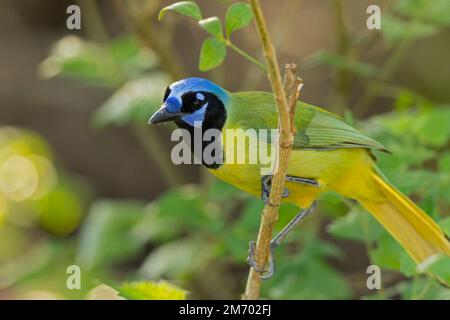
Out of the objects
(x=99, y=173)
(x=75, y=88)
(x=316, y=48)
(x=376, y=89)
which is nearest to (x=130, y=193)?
(x=99, y=173)

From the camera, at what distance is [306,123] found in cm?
262

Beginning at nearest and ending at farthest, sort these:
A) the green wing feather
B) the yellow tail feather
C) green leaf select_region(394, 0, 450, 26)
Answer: the green wing feather, the yellow tail feather, green leaf select_region(394, 0, 450, 26)

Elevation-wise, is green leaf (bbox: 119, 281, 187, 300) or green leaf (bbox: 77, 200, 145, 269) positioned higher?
green leaf (bbox: 77, 200, 145, 269)

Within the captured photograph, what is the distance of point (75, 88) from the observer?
639 centimetres

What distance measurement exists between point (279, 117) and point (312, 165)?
66 centimetres

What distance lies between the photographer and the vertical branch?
180cm

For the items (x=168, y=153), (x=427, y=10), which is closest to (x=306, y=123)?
(x=427, y=10)

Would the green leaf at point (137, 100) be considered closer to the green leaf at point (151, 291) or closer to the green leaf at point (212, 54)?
the green leaf at point (151, 291)

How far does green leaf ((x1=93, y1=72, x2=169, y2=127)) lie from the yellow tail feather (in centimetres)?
137

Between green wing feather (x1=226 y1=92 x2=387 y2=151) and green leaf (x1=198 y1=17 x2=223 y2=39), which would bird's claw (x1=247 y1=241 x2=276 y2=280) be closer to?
green wing feather (x1=226 y1=92 x2=387 y2=151)

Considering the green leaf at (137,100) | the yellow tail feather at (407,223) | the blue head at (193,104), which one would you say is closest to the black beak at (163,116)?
the blue head at (193,104)

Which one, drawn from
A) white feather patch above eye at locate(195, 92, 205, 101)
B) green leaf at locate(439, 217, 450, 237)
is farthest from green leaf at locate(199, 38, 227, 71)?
green leaf at locate(439, 217, 450, 237)

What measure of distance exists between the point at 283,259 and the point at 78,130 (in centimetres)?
316

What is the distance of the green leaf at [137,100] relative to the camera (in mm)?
3824
